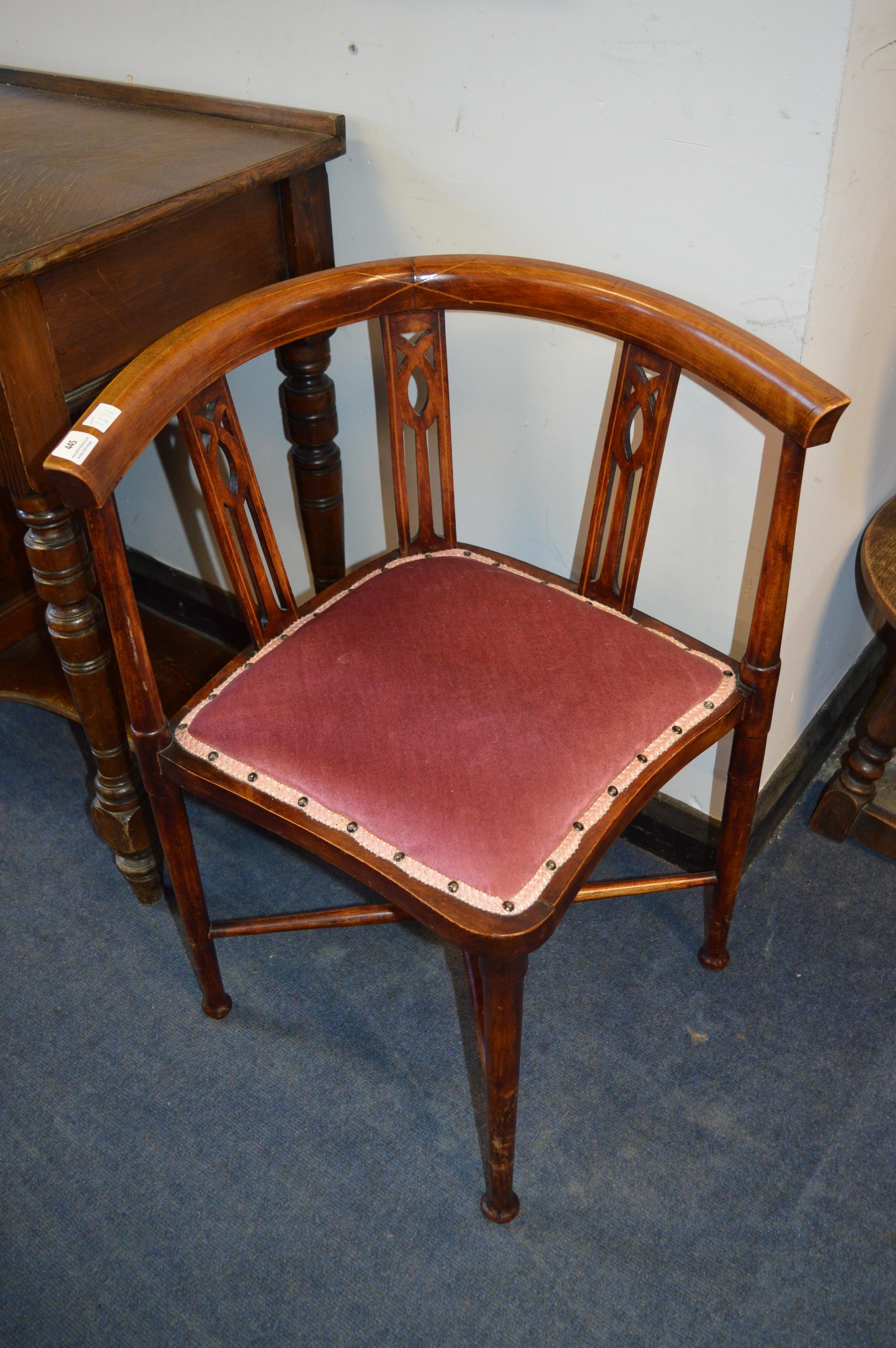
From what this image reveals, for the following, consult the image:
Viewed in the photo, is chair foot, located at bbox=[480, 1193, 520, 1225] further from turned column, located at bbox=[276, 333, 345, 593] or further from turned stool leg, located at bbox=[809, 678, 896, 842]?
turned column, located at bbox=[276, 333, 345, 593]

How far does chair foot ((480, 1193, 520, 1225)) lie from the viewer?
114 centimetres

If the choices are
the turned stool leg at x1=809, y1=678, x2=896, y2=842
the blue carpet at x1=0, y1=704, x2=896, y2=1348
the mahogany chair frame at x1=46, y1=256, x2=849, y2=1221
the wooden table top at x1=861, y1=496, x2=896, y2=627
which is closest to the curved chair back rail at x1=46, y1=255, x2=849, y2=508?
the mahogany chair frame at x1=46, y1=256, x2=849, y2=1221

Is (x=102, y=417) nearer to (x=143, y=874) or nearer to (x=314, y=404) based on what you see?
(x=314, y=404)

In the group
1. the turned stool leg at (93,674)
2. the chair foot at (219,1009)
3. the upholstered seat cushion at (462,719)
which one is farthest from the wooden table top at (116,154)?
the chair foot at (219,1009)

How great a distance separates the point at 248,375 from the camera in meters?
1.54

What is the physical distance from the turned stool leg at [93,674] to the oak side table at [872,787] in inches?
37.0

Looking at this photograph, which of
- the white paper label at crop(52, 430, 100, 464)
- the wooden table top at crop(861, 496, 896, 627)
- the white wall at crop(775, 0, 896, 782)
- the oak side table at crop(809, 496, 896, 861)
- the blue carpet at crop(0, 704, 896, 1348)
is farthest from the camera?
the oak side table at crop(809, 496, 896, 861)

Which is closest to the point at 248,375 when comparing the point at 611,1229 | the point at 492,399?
the point at 492,399

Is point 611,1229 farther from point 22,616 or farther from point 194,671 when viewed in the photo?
point 22,616

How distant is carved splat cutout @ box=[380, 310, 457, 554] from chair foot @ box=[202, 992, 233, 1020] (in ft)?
1.98

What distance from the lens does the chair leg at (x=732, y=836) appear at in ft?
3.82

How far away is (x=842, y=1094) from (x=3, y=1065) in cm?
100

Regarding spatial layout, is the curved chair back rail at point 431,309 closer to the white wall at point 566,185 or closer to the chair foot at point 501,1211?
the white wall at point 566,185

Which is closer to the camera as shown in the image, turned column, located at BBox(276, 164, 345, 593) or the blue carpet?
the blue carpet
